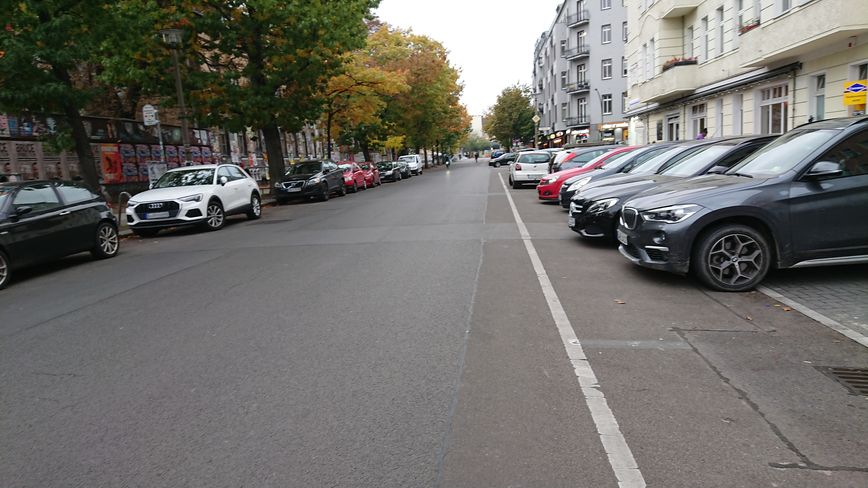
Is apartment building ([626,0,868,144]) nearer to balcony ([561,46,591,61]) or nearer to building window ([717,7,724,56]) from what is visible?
building window ([717,7,724,56])

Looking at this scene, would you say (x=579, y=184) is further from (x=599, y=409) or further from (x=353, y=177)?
(x=353, y=177)

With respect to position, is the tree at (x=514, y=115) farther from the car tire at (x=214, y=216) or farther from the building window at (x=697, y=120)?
the car tire at (x=214, y=216)

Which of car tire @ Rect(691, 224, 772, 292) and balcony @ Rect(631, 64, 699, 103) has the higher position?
balcony @ Rect(631, 64, 699, 103)

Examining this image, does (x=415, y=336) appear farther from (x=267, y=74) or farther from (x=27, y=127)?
(x=27, y=127)

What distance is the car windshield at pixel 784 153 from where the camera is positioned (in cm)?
679

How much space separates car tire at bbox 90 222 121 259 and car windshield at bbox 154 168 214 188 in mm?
3965

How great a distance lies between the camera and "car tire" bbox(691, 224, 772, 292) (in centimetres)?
660

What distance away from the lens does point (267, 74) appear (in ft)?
76.3

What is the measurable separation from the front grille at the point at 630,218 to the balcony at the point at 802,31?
1112 cm

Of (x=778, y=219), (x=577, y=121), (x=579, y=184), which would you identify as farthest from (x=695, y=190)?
(x=577, y=121)

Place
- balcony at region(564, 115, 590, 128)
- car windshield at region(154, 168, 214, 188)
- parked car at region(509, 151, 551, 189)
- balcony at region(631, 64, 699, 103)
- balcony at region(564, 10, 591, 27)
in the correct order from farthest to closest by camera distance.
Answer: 1. balcony at region(564, 115, 590, 128)
2. balcony at region(564, 10, 591, 27)
3. balcony at region(631, 64, 699, 103)
4. parked car at region(509, 151, 551, 189)
5. car windshield at region(154, 168, 214, 188)

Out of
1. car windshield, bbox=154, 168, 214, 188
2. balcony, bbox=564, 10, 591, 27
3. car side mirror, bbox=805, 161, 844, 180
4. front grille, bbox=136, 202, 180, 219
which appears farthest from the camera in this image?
balcony, bbox=564, 10, 591, 27

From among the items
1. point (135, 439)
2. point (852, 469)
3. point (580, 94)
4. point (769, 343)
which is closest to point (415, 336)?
point (135, 439)

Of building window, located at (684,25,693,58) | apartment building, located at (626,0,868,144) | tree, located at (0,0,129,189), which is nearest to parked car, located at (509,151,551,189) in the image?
apartment building, located at (626,0,868,144)
